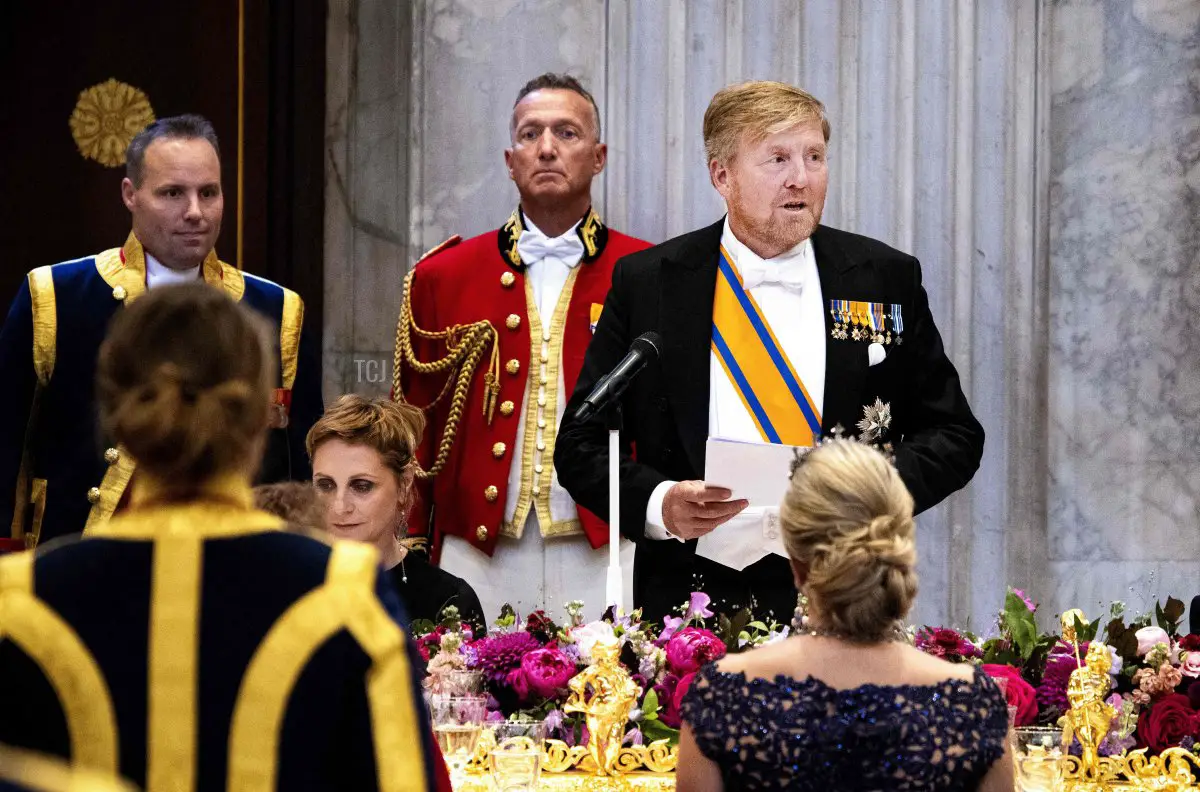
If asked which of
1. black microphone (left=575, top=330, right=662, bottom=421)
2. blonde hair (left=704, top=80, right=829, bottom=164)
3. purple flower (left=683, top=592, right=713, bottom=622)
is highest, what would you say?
blonde hair (left=704, top=80, right=829, bottom=164)

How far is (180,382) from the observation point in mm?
1709

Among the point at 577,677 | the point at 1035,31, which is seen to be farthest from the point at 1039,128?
the point at 577,677

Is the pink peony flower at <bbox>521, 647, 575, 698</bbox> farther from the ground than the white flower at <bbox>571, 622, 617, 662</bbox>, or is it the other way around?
the white flower at <bbox>571, 622, 617, 662</bbox>

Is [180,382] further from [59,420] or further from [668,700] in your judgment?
[59,420]

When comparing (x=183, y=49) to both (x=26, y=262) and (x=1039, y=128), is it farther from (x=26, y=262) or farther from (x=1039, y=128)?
(x=1039, y=128)

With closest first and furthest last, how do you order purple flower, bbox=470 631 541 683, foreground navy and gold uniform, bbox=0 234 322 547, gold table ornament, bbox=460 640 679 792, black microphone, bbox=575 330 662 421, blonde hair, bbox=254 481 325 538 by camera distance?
blonde hair, bbox=254 481 325 538 < gold table ornament, bbox=460 640 679 792 < purple flower, bbox=470 631 541 683 < black microphone, bbox=575 330 662 421 < foreground navy and gold uniform, bbox=0 234 322 547

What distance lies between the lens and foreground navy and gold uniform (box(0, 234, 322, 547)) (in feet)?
12.7

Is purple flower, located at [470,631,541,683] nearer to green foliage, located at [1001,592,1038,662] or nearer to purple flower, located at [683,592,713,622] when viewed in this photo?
purple flower, located at [683,592,713,622]

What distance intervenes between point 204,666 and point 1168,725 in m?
1.61

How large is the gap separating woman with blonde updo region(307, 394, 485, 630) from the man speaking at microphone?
343 mm

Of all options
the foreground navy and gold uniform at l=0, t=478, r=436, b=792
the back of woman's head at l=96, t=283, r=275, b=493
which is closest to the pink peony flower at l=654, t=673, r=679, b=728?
the foreground navy and gold uniform at l=0, t=478, r=436, b=792

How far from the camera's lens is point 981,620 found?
184 inches

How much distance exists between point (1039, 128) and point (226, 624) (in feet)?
12.1

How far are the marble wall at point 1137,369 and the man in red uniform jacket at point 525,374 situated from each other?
1.38 meters
